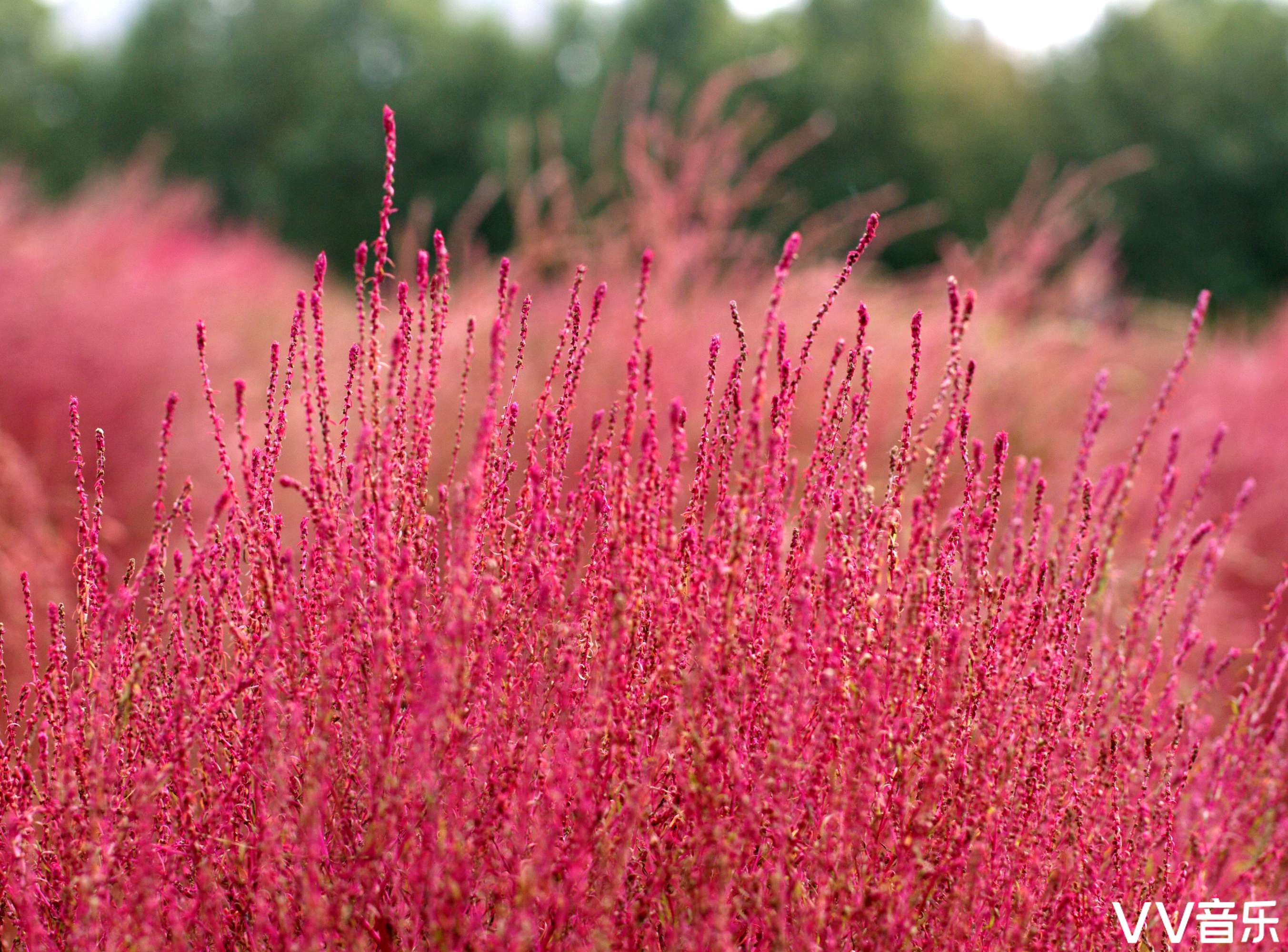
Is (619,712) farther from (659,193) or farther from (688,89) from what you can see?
(688,89)

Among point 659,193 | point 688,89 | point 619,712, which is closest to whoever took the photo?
point 619,712

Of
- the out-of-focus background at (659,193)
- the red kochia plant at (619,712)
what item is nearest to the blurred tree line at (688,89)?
the out-of-focus background at (659,193)

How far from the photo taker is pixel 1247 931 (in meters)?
1.54

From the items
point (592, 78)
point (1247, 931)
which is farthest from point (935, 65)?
point (1247, 931)

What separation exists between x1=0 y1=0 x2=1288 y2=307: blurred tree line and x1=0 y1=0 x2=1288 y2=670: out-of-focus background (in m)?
0.07

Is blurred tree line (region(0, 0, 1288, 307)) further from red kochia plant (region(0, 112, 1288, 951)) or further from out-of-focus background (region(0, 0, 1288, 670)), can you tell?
red kochia plant (region(0, 112, 1288, 951))

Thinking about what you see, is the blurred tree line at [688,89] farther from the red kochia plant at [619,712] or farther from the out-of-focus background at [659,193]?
the red kochia plant at [619,712]

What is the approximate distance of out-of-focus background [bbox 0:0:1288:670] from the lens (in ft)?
14.5

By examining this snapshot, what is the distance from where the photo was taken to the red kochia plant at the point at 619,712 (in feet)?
3.94

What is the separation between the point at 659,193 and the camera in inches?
186

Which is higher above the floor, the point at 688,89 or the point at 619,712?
Answer: the point at 688,89

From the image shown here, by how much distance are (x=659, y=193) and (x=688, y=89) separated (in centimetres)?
1680

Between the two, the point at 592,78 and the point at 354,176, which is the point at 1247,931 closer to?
the point at 592,78

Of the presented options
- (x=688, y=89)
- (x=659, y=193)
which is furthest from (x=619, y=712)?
(x=688, y=89)
